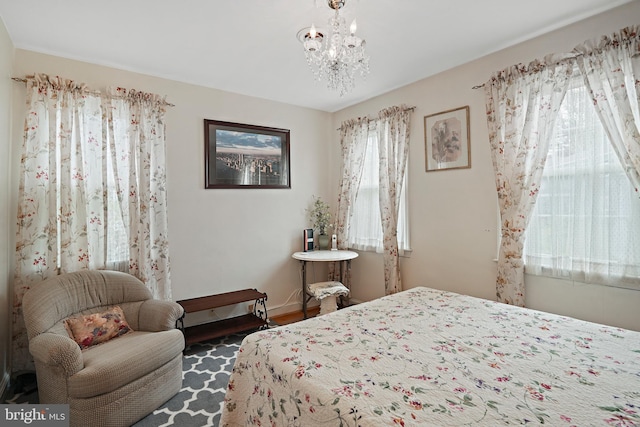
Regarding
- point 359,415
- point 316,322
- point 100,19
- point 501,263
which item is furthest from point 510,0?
point 100,19

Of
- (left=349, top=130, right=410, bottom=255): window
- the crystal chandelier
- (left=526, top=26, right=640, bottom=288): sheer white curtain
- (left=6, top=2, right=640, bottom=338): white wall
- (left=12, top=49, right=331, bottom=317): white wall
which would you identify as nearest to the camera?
the crystal chandelier

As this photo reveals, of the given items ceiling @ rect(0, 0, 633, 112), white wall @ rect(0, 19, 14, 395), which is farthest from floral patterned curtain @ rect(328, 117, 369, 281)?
white wall @ rect(0, 19, 14, 395)

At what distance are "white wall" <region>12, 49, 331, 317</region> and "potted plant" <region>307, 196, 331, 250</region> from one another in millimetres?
117

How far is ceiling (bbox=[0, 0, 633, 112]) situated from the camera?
2189 millimetres

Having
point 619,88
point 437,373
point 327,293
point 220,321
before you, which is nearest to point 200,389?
point 220,321

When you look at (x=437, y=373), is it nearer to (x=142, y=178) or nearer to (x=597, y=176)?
(x=597, y=176)

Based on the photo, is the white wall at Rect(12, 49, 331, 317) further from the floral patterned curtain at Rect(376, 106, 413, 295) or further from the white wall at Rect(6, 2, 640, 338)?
the floral patterned curtain at Rect(376, 106, 413, 295)

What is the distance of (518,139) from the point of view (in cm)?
266

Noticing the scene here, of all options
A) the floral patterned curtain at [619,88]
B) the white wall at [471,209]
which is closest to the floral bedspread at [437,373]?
the white wall at [471,209]

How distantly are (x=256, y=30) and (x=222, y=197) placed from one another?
1.85 meters

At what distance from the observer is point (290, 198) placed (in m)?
4.27

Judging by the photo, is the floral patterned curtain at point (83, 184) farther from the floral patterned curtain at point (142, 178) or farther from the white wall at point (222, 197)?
the white wall at point (222, 197)

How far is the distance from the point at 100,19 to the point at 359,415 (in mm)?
2939

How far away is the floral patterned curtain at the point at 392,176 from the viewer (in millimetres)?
3621
